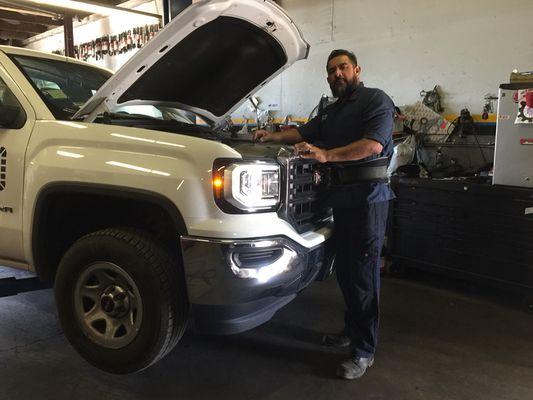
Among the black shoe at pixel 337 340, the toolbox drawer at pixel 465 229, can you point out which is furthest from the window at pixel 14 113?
the toolbox drawer at pixel 465 229

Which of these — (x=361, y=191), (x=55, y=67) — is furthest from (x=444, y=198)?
(x=55, y=67)

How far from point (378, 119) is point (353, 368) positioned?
142 cm

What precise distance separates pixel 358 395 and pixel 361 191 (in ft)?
3.62

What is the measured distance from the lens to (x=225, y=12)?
250 cm

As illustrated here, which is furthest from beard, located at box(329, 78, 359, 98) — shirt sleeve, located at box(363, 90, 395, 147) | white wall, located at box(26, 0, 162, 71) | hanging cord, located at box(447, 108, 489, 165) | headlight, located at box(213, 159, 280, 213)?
white wall, located at box(26, 0, 162, 71)

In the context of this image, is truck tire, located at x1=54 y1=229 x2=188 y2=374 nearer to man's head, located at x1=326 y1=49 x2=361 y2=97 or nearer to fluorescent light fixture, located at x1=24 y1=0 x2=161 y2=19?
man's head, located at x1=326 y1=49 x2=361 y2=97

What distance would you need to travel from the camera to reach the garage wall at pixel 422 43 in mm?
4836

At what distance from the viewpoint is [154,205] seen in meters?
2.34

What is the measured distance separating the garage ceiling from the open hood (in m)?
5.94

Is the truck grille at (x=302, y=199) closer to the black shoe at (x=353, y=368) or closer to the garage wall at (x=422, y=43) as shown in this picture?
the black shoe at (x=353, y=368)

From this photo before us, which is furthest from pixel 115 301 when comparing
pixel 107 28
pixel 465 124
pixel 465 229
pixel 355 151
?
pixel 107 28

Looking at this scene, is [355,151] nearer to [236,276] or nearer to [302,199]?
[302,199]

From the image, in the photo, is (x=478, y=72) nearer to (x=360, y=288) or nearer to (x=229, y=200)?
(x=360, y=288)

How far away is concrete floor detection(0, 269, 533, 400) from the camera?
2557mm
